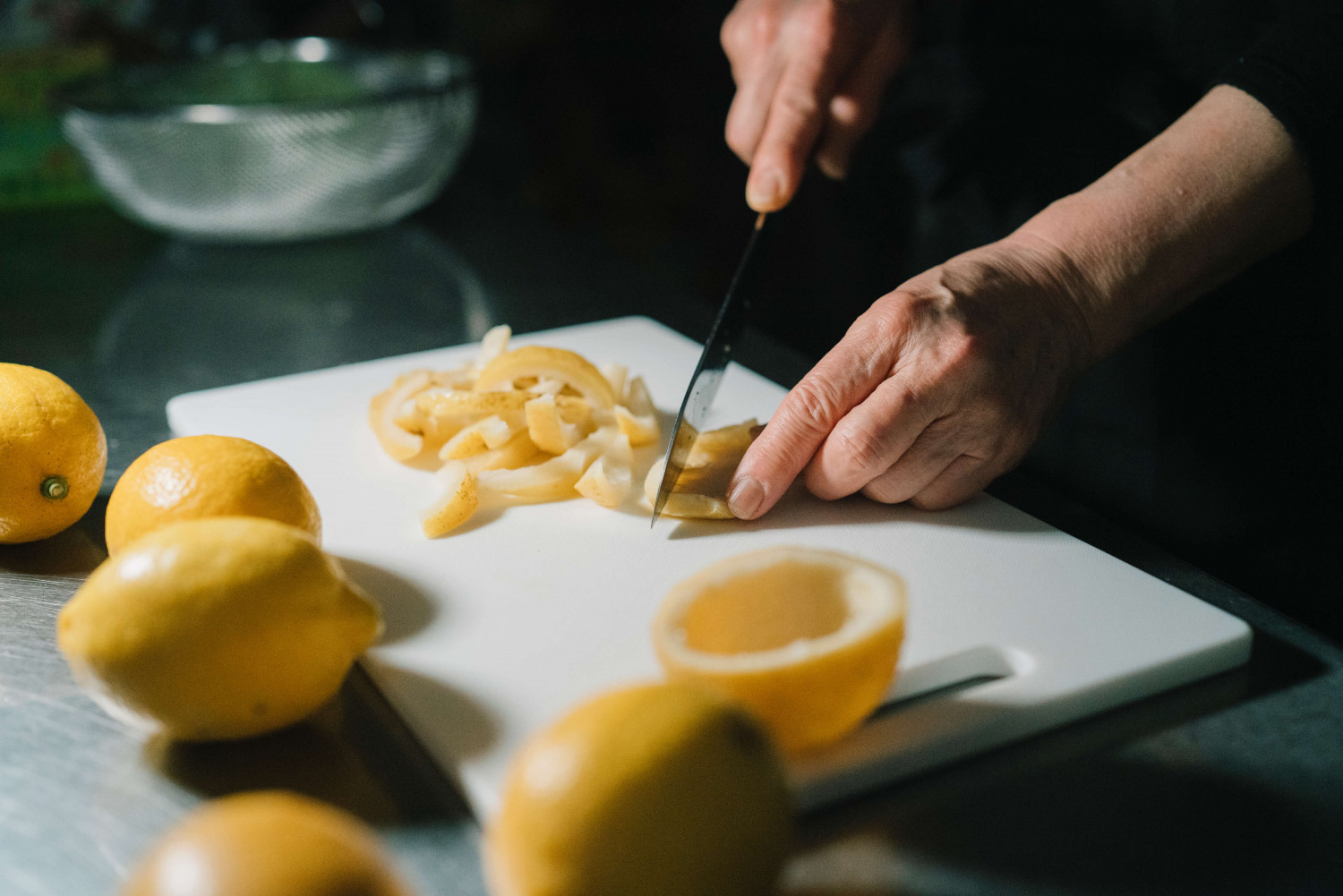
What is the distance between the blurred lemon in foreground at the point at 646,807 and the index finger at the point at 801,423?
587mm

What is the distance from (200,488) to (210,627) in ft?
0.86

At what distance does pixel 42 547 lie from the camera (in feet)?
3.88

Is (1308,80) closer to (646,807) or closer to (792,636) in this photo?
(792,636)

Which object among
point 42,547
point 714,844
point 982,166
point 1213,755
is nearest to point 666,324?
point 982,166

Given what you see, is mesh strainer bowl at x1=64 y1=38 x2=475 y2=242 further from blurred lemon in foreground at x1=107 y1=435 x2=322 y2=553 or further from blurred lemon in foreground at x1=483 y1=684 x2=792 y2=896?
blurred lemon in foreground at x1=483 y1=684 x2=792 y2=896

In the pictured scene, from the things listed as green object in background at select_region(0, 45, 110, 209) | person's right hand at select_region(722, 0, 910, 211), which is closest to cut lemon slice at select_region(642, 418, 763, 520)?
person's right hand at select_region(722, 0, 910, 211)

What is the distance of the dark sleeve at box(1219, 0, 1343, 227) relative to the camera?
129 cm

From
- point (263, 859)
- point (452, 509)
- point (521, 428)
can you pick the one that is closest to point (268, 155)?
point (521, 428)

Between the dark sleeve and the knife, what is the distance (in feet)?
2.14

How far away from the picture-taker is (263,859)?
1.69ft

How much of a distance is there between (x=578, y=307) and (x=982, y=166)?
2.54ft

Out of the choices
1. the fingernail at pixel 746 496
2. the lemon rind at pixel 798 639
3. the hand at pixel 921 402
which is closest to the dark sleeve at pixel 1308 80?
the hand at pixel 921 402

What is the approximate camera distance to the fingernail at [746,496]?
1184 mm

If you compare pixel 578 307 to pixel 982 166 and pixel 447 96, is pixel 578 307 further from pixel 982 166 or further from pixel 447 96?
pixel 982 166
